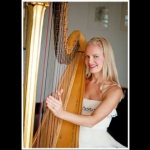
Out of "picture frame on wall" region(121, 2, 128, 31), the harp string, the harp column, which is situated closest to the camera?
the harp column

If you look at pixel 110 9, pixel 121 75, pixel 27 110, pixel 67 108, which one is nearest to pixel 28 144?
pixel 27 110

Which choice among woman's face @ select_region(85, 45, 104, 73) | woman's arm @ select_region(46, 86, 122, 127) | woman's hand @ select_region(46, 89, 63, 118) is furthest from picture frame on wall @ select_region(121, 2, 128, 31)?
woman's hand @ select_region(46, 89, 63, 118)

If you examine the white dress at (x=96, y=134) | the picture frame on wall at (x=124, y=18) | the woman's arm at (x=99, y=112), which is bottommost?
the white dress at (x=96, y=134)

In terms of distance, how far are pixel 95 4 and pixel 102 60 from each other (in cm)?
23

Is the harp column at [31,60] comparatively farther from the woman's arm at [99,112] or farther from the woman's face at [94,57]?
the woman's face at [94,57]

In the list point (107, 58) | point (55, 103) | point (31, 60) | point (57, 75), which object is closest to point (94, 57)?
point (107, 58)

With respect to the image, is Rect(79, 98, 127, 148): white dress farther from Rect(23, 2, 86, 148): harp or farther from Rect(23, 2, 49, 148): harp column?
Rect(23, 2, 49, 148): harp column

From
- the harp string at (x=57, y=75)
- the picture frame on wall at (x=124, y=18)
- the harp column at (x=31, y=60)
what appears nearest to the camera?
the harp column at (x=31, y=60)

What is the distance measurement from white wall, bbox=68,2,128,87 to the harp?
0.04 m

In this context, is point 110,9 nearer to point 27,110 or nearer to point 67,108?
point 67,108

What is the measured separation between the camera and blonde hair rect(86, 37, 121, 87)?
3.34ft

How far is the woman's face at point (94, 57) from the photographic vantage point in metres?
1.01

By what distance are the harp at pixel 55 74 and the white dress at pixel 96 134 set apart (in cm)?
3

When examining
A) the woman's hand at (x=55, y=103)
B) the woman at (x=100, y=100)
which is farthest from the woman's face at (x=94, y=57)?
the woman's hand at (x=55, y=103)
